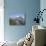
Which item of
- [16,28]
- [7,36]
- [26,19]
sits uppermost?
[26,19]

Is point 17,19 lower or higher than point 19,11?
lower

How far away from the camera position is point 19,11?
521 centimetres

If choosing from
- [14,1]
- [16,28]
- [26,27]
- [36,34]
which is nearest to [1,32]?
[16,28]

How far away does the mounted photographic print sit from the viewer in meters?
5.21

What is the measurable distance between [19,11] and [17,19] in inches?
13.0

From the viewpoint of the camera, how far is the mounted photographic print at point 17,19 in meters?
5.21

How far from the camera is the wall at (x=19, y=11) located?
5172 mm

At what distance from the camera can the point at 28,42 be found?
3328 millimetres

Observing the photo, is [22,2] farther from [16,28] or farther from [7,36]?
[7,36]

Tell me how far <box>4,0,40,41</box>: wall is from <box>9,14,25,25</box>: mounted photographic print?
0.48 ft

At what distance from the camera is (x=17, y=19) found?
522cm

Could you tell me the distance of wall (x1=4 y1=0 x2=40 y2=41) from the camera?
5.17 m

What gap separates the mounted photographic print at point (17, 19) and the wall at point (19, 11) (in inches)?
5.8

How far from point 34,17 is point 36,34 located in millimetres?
2686
